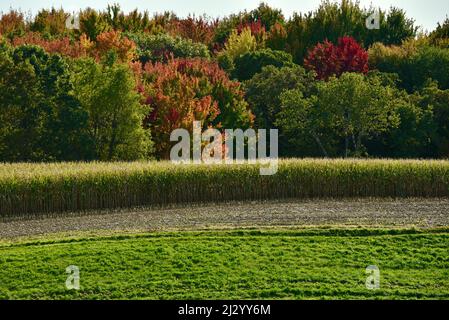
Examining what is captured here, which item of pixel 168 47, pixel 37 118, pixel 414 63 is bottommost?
pixel 37 118

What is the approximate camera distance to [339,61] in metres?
70.1

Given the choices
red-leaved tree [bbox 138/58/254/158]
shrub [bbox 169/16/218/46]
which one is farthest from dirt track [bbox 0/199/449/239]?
shrub [bbox 169/16/218/46]

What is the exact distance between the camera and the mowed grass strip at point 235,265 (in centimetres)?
2458

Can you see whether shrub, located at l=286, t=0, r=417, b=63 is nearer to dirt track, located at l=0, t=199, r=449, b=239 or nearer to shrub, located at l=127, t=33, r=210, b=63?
shrub, located at l=127, t=33, r=210, b=63

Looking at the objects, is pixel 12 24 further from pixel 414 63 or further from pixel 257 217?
pixel 257 217

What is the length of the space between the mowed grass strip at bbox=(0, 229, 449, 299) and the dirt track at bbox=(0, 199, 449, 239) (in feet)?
6.63

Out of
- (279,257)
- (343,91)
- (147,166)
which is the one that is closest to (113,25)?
(343,91)

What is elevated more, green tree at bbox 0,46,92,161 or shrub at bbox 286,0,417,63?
shrub at bbox 286,0,417,63

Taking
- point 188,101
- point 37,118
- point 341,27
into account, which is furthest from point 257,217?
point 341,27

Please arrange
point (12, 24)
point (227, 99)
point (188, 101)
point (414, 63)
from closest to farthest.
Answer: point (188, 101) < point (227, 99) < point (414, 63) < point (12, 24)

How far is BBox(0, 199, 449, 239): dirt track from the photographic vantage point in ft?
108

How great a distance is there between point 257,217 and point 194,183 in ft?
18.7

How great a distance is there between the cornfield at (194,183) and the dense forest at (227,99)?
10.8 metres

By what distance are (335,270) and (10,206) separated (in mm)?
14984
